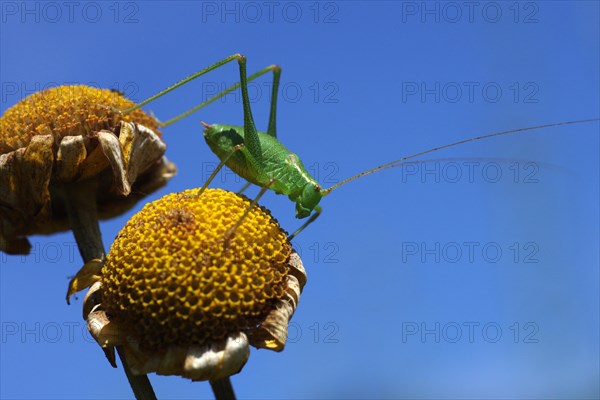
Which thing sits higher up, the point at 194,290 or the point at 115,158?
the point at 115,158

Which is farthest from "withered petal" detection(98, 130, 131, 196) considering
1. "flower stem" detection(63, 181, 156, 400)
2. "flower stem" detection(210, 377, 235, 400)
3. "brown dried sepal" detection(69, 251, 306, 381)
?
"flower stem" detection(210, 377, 235, 400)

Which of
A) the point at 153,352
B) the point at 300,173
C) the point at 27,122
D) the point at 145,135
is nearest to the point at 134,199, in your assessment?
the point at 145,135

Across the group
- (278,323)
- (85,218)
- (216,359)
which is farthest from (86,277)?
(278,323)

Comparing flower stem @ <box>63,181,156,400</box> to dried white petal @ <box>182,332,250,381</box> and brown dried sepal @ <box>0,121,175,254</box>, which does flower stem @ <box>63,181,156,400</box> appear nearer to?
brown dried sepal @ <box>0,121,175,254</box>

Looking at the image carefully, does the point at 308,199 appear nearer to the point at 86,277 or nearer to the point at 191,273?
the point at 191,273

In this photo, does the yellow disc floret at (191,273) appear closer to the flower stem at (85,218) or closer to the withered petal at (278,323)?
the withered petal at (278,323)
